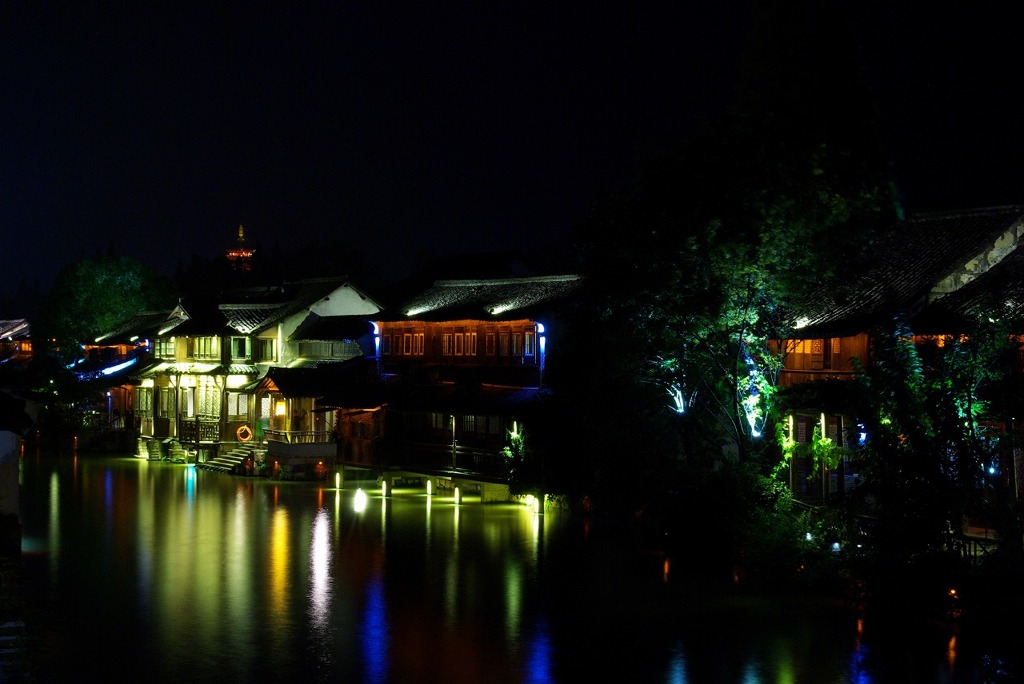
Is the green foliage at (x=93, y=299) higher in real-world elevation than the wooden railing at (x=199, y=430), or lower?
higher

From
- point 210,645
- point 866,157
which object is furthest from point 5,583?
point 866,157

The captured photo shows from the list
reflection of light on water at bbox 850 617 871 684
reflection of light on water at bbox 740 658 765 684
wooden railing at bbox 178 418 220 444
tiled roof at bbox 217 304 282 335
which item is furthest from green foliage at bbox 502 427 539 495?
tiled roof at bbox 217 304 282 335

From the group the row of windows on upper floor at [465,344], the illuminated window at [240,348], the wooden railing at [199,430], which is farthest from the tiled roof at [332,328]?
the wooden railing at [199,430]

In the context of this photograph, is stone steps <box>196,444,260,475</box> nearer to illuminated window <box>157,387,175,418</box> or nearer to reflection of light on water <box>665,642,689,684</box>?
illuminated window <box>157,387,175,418</box>

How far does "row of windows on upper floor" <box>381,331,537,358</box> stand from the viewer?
1644 inches

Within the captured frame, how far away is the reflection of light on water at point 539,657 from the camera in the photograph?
18.2 metres

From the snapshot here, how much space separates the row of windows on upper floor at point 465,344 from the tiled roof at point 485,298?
83cm

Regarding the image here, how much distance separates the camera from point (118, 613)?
22.4 m

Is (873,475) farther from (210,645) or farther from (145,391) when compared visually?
(145,391)

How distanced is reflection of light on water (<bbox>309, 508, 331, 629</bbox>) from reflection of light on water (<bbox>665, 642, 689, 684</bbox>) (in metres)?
6.52

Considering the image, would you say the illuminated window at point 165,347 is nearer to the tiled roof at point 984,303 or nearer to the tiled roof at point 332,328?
the tiled roof at point 332,328

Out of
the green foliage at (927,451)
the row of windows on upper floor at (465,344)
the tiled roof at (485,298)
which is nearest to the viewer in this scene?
the green foliage at (927,451)

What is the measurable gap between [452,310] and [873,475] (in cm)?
2518

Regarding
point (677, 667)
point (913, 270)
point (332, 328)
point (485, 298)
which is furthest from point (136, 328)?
point (677, 667)
